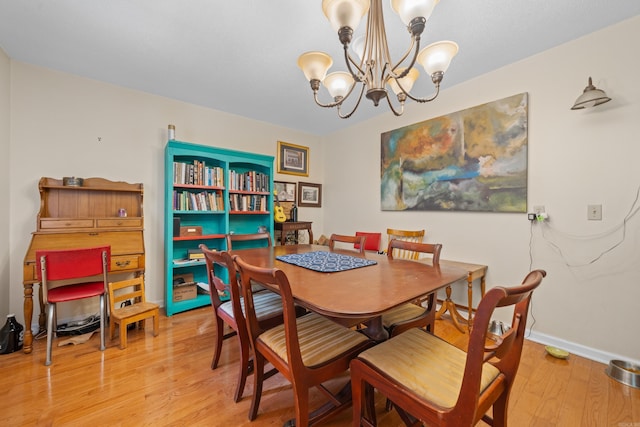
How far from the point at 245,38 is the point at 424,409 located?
8.00 feet

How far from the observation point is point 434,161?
9.20ft

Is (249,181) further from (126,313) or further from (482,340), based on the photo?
(482,340)

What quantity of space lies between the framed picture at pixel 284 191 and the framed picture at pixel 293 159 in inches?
7.5

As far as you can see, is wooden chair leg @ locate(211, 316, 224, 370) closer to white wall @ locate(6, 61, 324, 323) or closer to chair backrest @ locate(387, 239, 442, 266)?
chair backrest @ locate(387, 239, 442, 266)

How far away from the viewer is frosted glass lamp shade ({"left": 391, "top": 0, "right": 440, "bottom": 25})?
115 centimetres

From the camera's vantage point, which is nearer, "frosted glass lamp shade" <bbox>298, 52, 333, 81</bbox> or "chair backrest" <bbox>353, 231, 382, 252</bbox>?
"frosted glass lamp shade" <bbox>298, 52, 333, 81</bbox>

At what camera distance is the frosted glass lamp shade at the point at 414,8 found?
1149 mm

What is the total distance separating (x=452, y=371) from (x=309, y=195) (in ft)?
11.3

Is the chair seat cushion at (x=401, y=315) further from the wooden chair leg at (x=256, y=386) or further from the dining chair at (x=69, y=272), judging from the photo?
the dining chair at (x=69, y=272)

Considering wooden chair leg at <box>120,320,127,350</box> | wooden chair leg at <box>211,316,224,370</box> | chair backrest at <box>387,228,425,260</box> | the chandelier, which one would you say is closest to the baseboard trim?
chair backrest at <box>387,228,425,260</box>

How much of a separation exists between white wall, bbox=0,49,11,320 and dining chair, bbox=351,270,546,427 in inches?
118

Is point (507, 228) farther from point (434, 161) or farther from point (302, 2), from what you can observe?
point (302, 2)

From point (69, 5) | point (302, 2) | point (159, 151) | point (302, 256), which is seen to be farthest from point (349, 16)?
point (159, 151)

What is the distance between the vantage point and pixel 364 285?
117cm
